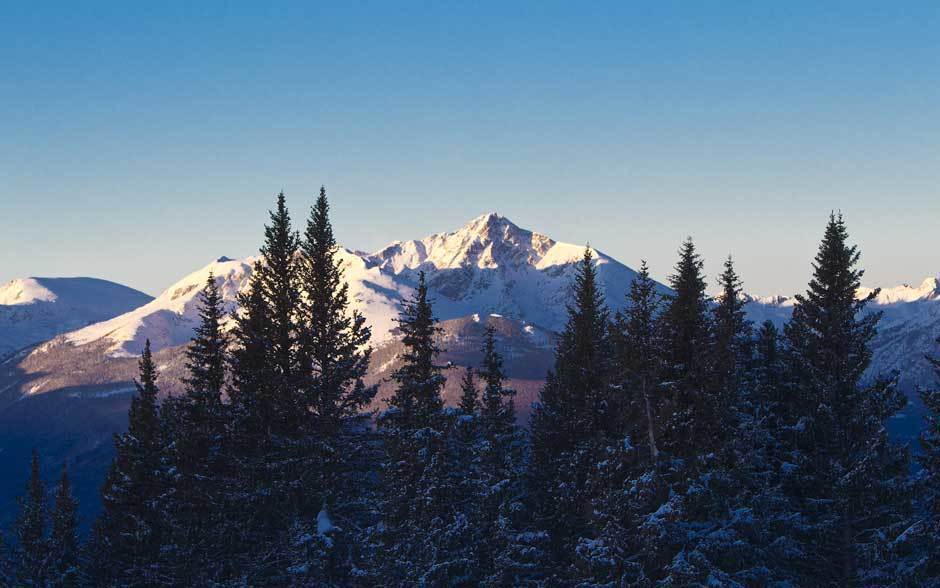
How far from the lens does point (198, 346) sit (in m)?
38.8

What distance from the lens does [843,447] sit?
3031 centimetres

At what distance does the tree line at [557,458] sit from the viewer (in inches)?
1113

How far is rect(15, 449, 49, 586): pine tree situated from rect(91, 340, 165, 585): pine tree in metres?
10.2

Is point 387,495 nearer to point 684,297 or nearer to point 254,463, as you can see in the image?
point 254,463

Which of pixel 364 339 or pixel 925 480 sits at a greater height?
pixel 364 339

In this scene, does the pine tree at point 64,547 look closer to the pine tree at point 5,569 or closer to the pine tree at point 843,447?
the pine tree at point 5,569

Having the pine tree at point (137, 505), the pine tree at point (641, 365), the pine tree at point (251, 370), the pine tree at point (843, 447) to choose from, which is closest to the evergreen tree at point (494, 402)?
the pine tree at point (641, 365)

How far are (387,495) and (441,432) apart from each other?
3.72 meters

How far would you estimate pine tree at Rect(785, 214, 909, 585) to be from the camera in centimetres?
2923

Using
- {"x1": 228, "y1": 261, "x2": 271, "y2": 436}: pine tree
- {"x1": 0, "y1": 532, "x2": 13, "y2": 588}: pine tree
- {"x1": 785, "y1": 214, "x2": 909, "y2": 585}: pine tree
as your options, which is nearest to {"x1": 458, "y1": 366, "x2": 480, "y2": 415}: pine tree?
{"x1": 228, "y1": 261, "x2": 271, "y2": 436}: pine tree

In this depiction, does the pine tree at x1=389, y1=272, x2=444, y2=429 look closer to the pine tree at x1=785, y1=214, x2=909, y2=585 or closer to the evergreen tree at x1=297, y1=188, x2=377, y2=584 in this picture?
the evergreen tree at x1=297, y1=188, x2=377, y2=584

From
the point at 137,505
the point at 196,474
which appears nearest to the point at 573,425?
the point at 196,474

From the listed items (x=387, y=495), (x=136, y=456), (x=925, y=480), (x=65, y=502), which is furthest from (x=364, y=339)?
(x=65, y=502)

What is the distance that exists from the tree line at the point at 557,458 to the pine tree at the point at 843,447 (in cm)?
10
